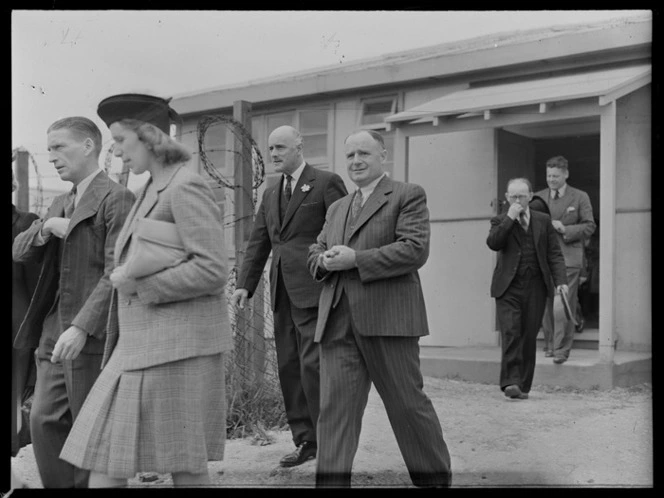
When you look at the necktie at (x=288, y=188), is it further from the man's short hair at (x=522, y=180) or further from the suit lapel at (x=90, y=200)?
the man's short hair at (x=522, y=180)

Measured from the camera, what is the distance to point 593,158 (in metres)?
5.83

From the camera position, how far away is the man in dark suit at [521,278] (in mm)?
5730

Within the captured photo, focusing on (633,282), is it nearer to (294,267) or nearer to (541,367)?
(541,367)

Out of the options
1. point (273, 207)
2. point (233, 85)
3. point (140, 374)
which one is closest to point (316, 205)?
point (273, 207)

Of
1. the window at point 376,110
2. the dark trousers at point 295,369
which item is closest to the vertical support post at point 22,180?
the dark trousers at point 295,369

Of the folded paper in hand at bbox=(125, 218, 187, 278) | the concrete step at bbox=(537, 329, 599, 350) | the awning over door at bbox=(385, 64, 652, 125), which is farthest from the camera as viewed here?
the concrete step at bbox=(537, 329, 599, 350)

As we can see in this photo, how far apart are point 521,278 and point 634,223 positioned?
1.05 meters

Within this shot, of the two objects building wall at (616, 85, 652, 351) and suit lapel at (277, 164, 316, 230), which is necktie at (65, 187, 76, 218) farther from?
building wall at (616, 85, 652, 351)

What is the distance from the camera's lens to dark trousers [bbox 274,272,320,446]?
16.6 feet

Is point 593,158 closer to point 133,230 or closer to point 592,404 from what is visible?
point 592,404

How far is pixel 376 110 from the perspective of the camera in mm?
5629

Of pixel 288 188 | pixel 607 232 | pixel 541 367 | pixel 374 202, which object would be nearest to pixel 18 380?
pixel 288 188

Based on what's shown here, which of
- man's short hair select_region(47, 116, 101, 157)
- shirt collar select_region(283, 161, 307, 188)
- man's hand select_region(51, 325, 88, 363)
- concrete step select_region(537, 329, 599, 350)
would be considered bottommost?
concrete step select_region(537, 329, 599, 350)

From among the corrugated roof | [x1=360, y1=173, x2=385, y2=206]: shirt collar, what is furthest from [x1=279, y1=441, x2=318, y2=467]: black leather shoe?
the corrugated roof
